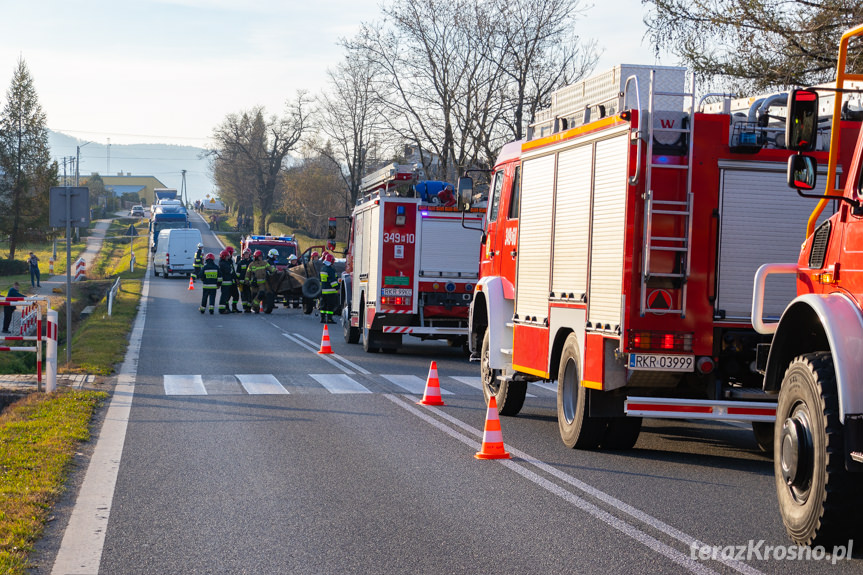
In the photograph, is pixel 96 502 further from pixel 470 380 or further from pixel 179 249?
pixel 179 249

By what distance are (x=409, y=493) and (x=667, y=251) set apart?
2.94m

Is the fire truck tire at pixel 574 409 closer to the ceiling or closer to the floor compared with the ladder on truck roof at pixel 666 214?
closer to the floor

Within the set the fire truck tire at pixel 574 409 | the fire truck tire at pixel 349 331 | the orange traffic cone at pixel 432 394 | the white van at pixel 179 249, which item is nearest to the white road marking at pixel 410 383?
the orange traffic cone at pixel 432 394

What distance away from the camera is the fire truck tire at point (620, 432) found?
31.2 ft

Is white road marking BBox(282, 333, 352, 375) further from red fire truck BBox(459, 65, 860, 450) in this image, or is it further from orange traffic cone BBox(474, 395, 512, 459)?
red fire truck BBox(459, 65, 860, 450)

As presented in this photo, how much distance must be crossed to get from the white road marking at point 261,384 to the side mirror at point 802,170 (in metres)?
8.83

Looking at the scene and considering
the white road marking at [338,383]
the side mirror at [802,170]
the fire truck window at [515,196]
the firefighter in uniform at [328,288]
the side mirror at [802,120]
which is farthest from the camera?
the firefighter in uniform at [328,288]

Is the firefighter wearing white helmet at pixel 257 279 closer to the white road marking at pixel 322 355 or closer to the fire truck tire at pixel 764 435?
the white road marking at pixel 322 355

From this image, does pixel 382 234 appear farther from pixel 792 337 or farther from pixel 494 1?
pixel 494 1

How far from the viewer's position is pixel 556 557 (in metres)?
5.84

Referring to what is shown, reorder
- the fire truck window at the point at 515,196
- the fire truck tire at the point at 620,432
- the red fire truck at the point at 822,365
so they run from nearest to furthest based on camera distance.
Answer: the red fire truck at the point at 822,365, the fire truck tire at the point at 620,432, the fire truck window at the point at 515,196

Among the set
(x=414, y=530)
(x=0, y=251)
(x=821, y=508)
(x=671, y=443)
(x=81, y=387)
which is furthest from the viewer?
(x=0, y=251)

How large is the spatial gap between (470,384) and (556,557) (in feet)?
31.5

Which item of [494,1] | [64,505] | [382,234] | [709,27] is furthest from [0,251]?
[64,505]
